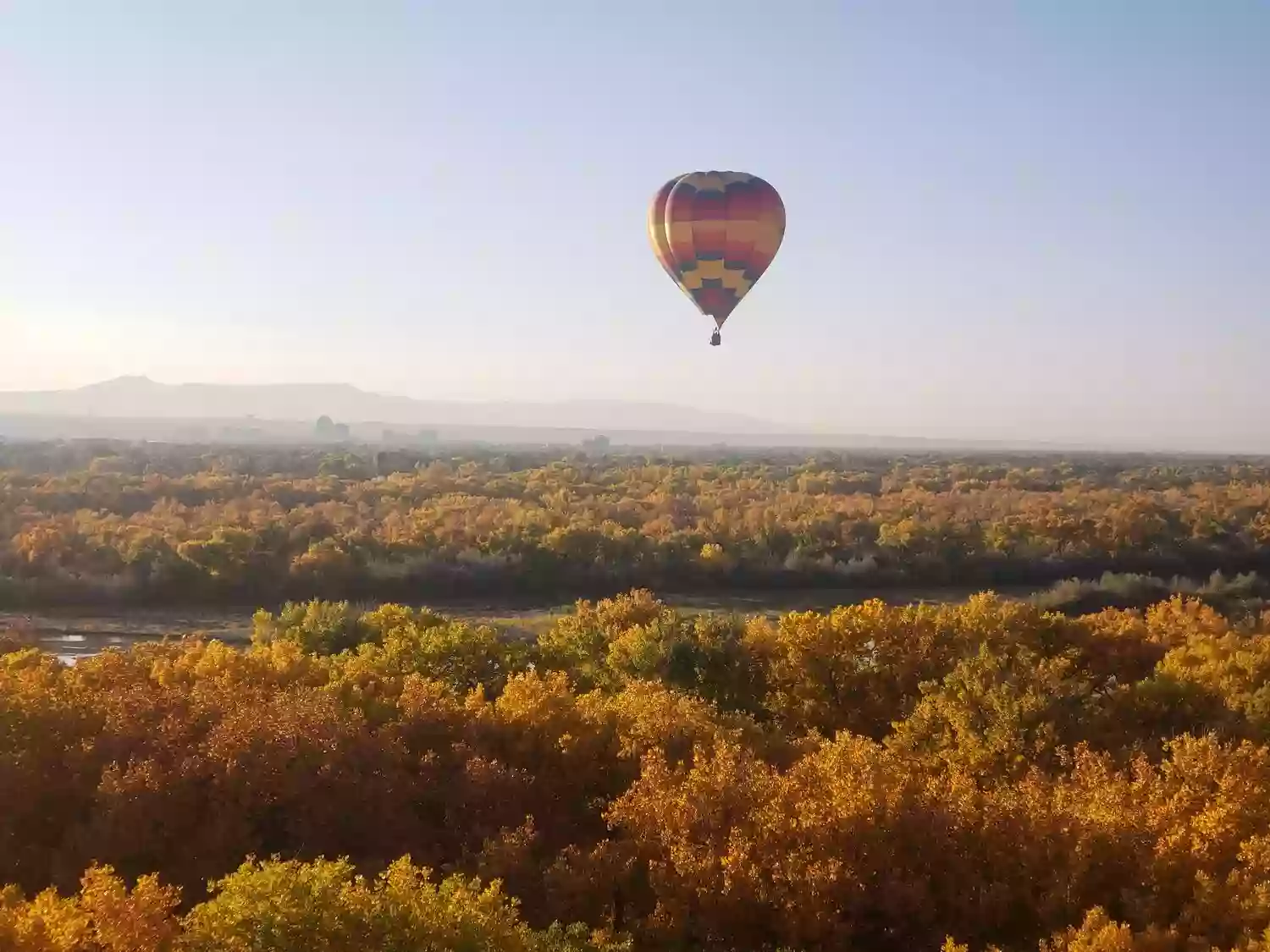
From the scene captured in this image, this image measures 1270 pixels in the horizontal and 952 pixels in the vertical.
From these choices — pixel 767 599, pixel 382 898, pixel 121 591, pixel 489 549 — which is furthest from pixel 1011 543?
pixel 382 898

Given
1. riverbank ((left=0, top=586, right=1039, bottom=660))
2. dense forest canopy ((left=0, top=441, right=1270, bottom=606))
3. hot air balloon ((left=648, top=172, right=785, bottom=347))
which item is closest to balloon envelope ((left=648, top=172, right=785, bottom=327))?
hot air balloon ((left=648, top=172, right=785, bottom=347))

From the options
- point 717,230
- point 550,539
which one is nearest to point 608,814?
point 717,230

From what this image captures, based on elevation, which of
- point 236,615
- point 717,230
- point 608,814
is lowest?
point 236,615

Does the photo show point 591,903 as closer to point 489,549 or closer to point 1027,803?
point 1027,803

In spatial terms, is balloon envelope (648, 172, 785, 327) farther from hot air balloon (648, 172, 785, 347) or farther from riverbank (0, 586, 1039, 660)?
riverbank (0, 586, 1039, 660)

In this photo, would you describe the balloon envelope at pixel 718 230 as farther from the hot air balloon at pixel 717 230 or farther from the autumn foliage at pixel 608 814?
the autumn foliage at pixel 608 814

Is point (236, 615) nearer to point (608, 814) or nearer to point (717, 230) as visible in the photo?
point (717, 230)

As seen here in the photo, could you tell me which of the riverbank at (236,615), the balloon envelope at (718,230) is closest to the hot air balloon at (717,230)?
the balloon envelope at (718,230)
